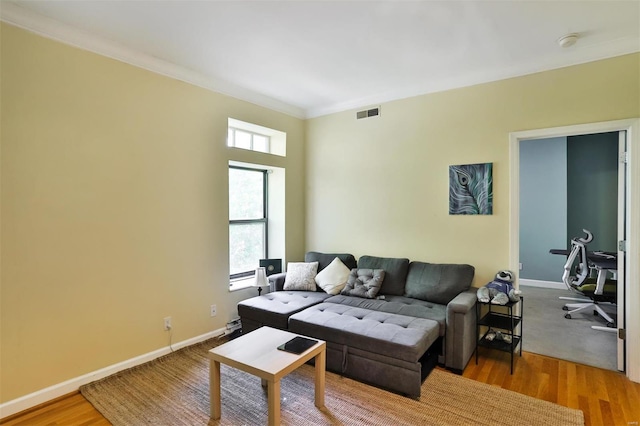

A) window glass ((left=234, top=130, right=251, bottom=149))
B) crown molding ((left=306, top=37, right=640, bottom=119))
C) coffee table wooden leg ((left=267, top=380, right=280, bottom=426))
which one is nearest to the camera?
coffee table wooden leg ((left=267, top=380, right=280, bottom=426))

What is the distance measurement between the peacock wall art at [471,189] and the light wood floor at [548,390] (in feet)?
4.73

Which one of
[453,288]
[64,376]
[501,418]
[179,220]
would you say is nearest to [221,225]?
[179,220]

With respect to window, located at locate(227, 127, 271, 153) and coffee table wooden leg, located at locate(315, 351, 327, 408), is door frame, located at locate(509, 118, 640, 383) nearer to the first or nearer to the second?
coffee table wooden leg, located at locate(315, 351, 327, 408)

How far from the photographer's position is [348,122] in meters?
4.32

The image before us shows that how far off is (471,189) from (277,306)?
2343 mm

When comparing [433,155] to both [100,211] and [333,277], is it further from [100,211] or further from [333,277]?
[100,211]

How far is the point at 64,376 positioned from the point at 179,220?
1.51 meters

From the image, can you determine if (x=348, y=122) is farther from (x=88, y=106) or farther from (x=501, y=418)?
(x=501, y=418)

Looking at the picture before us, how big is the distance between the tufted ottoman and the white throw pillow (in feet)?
2.26

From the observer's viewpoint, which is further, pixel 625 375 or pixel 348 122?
pixel 348 122

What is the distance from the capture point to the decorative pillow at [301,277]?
3.87m

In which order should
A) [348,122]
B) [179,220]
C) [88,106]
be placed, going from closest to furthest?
[88,106]
[179,220]
[348,122]

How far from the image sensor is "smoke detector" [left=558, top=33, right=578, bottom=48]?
2.60 metres

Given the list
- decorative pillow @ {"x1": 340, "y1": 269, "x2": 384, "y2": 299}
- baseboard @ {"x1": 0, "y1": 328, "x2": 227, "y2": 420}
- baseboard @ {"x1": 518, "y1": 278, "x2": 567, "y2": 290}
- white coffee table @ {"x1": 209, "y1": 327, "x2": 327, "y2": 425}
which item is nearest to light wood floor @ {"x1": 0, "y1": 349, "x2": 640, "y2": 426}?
baseboard @ {"x1": 0, "y1": 328, "x2": 227, "y2": 420}
